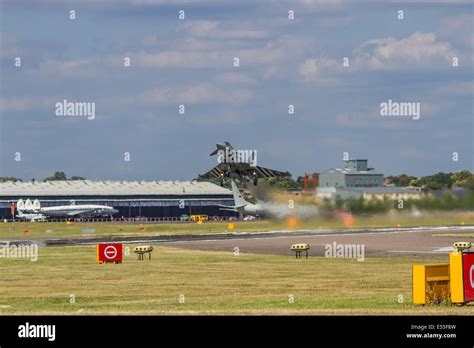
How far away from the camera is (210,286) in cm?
5184

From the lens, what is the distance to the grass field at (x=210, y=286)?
132 feet

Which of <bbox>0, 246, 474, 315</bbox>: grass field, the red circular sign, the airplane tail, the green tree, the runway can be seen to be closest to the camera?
<bbox>0, 246, 474, 315</bbox>: grass field

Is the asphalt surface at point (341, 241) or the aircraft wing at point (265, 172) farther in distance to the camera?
the aircraft wing at point (265, 172)

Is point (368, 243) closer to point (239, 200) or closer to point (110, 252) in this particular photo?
point (110, 252)

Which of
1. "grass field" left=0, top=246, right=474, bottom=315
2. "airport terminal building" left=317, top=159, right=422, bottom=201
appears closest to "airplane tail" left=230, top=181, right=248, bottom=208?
"airport terminal building" left=317, top=159, right=422, bottom=201

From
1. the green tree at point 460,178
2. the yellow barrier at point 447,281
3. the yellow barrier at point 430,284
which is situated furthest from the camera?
the green tree at point 460,178

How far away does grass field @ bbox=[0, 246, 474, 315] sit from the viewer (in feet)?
132

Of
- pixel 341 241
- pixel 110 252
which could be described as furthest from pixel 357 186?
pixel 110 252

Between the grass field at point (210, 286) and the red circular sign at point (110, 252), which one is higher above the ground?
the red circular sign at point (110, 252)

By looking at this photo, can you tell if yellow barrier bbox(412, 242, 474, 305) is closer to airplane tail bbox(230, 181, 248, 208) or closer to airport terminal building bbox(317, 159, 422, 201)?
airport terminal building bbox(317, 159, 422, 201)

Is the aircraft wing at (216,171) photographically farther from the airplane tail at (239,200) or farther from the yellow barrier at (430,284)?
the yellow barrier at (430,284)

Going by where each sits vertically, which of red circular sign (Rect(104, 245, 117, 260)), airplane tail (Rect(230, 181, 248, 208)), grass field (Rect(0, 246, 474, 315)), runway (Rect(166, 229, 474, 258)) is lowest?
grass field (Rect(0, 246, 474, 315))

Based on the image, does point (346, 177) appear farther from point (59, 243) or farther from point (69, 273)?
point (69, 273)

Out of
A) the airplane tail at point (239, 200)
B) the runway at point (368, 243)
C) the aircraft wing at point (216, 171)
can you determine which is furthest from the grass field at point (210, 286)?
the airplane tail at point (239, 200)
